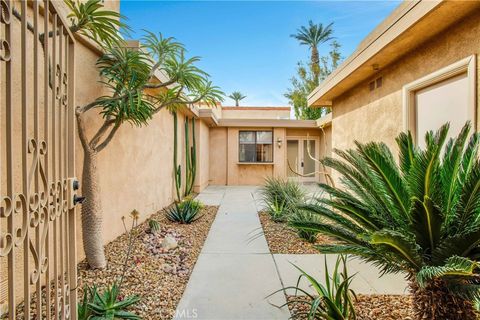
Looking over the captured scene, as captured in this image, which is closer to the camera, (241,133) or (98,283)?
(98,283)

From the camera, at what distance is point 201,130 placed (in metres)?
12.2

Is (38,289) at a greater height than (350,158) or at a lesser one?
lesser

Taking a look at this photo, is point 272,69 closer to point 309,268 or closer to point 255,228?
point 255,228

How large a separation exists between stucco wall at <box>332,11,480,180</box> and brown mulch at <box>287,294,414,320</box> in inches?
107

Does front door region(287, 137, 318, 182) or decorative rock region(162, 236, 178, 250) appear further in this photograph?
front door region(287, 137, 318, 182)

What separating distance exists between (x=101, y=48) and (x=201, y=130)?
8.10 m

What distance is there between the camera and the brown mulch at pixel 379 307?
9.05 ft

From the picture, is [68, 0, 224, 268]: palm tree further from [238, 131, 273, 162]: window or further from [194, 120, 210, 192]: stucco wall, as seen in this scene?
[238, 131, 273, 162]: window

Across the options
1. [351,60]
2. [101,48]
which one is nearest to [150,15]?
[101,48]

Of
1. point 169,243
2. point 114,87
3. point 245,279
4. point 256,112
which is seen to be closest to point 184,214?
point 169,243

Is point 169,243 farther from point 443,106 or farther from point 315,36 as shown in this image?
point 315,36

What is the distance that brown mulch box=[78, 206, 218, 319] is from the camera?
9.98ft

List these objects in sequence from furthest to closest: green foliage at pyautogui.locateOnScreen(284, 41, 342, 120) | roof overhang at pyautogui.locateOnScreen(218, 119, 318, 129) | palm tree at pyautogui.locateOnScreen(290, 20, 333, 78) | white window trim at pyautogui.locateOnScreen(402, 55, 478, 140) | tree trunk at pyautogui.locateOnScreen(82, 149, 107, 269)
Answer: palm tree at pyautogui.locateOnScreen(290, 20, 333, 78) < green foliage at pyautogui.locateOnScreen(284, 41, 342, 120) < roof overhang at pyautogui.locateOnScreen(218, 119, 318, 129) < tree trunk at pyautogui.locateOnScreen(82, 149, 107, 269) < white window trim at pyautogui.locateOnScreen(402, 55, 478, 140)

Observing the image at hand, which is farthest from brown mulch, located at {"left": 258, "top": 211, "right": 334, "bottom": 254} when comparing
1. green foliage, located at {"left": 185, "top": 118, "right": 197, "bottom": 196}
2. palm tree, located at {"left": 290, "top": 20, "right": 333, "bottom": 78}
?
palm tree, located at {"left": 290, "top": 20, "right": 333, "bottom": 78}
